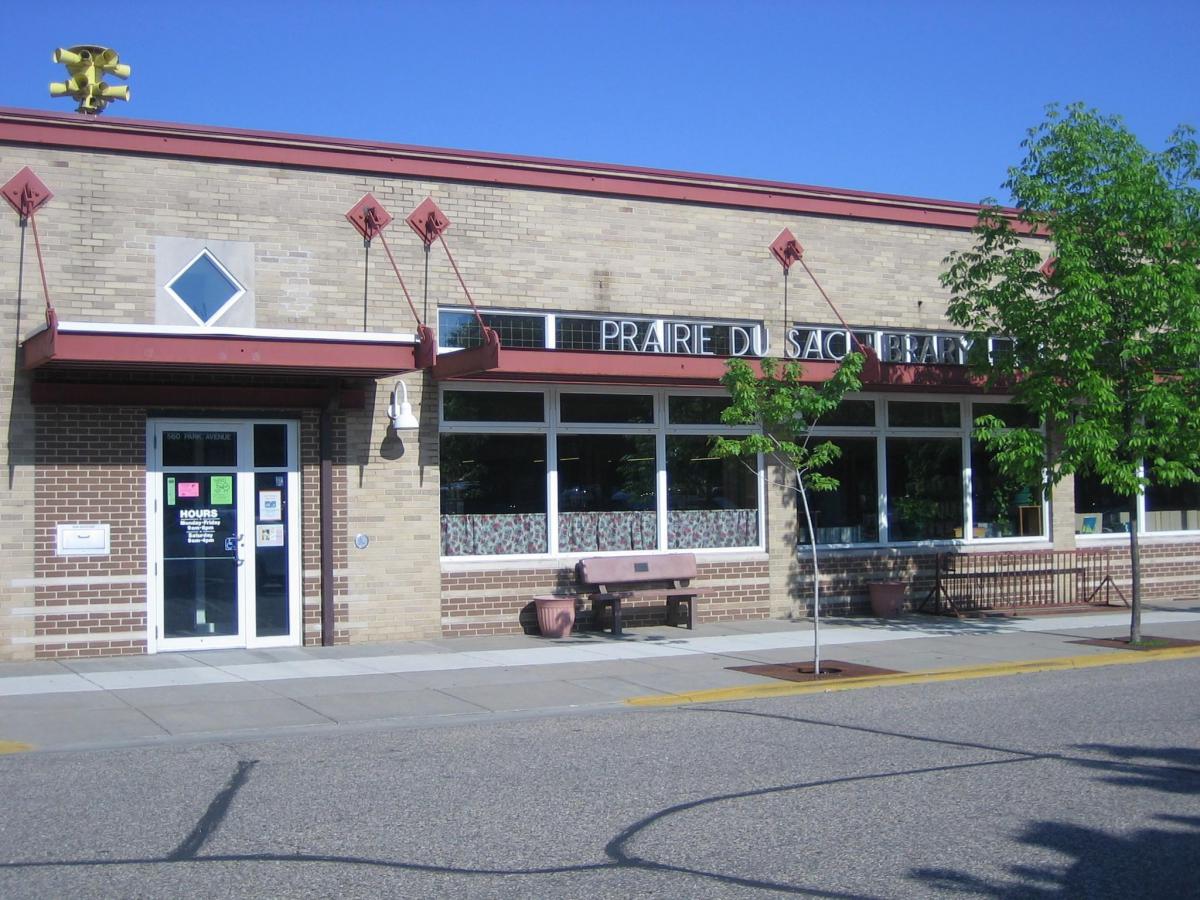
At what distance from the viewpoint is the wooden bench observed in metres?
16.6

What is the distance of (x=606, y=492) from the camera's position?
1736 centimetres

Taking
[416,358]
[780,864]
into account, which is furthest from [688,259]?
[780,864]

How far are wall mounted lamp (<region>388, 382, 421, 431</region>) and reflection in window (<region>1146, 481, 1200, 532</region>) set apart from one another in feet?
42.4

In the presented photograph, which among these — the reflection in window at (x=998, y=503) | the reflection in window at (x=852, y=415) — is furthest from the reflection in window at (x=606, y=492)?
the reflection in window at (x=998, y=503)

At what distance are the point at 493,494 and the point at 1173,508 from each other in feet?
40.1

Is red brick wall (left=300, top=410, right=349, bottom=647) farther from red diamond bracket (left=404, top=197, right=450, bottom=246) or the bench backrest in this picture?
the bench backrest

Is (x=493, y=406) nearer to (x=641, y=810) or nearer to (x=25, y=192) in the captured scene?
(x=25, y=192)

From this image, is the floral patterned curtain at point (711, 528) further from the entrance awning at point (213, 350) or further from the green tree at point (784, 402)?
the entrance awning at point (213, 350)

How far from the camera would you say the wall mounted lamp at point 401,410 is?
15.4m

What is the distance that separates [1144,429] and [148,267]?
12.0m

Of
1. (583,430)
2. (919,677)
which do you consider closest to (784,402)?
(919,677)

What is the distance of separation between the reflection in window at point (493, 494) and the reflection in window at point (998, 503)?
23.8 ft

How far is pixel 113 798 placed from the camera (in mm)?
8078

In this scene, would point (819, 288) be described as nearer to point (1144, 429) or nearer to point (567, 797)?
point (1144, 429)
